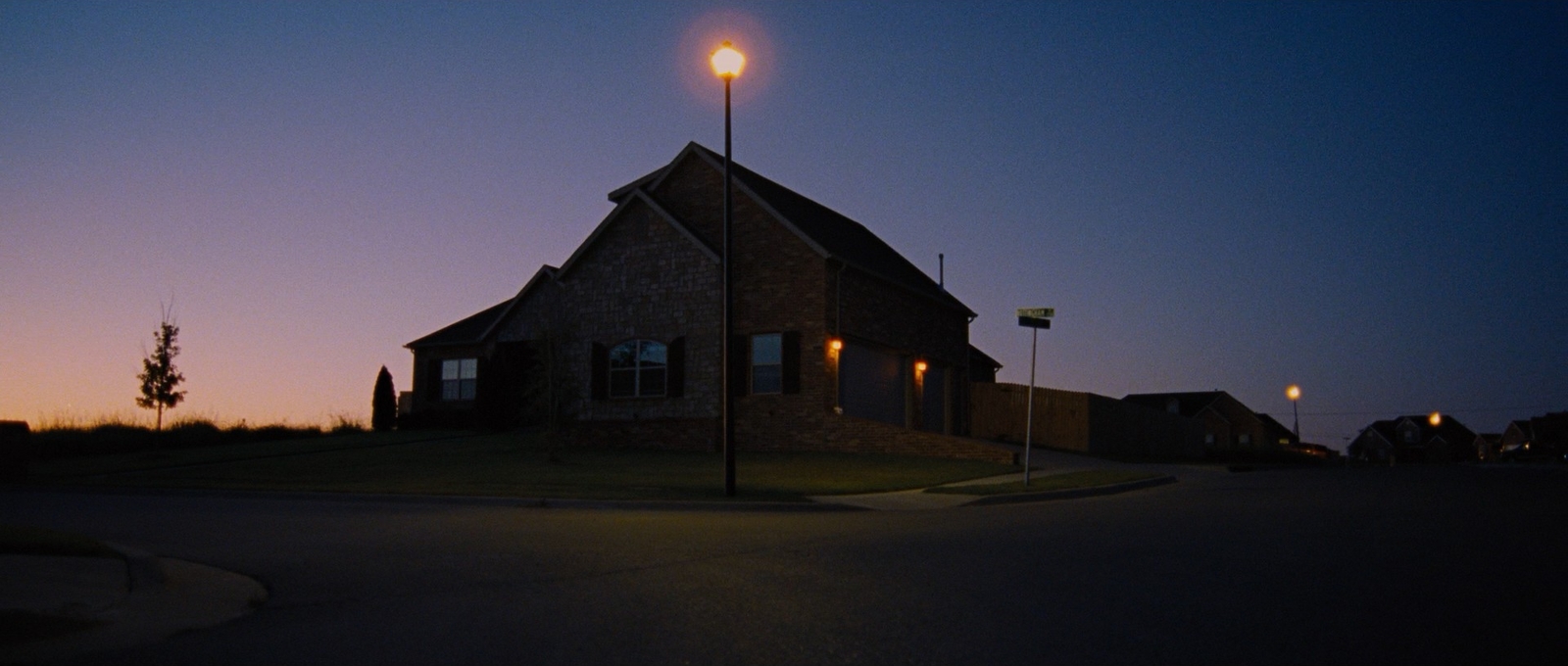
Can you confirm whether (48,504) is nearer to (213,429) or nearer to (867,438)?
(867,438)

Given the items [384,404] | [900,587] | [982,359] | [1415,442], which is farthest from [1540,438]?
[900,587]

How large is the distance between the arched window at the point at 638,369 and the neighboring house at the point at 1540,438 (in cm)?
5120

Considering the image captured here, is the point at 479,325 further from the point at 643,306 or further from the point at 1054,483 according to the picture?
the point at 1054,483

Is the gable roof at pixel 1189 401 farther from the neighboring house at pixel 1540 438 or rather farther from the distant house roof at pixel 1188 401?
the neighboring house at pixel 1540 438

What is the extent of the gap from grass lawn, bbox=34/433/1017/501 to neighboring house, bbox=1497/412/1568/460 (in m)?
52.0

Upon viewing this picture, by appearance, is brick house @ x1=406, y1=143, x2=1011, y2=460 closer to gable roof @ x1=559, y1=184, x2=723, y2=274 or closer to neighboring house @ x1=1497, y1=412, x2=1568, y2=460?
gable roof @ x1=559, y1=184, x2=723, y2=274

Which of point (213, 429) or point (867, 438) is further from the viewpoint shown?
point (213, 429)

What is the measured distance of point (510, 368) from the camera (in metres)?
35.5

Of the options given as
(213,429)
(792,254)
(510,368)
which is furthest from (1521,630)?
(213,429)

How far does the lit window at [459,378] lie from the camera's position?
37.8 m

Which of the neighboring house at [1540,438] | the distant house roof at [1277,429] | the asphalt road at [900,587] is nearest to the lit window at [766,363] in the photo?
the asphalt road at [900,587]

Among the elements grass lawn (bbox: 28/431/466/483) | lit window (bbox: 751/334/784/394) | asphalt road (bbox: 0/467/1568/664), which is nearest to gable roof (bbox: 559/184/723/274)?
lit window (bbox: 751/334/784/394)

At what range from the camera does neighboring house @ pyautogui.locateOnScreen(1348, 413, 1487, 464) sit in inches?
3989

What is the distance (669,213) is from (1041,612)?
24.4 meters
